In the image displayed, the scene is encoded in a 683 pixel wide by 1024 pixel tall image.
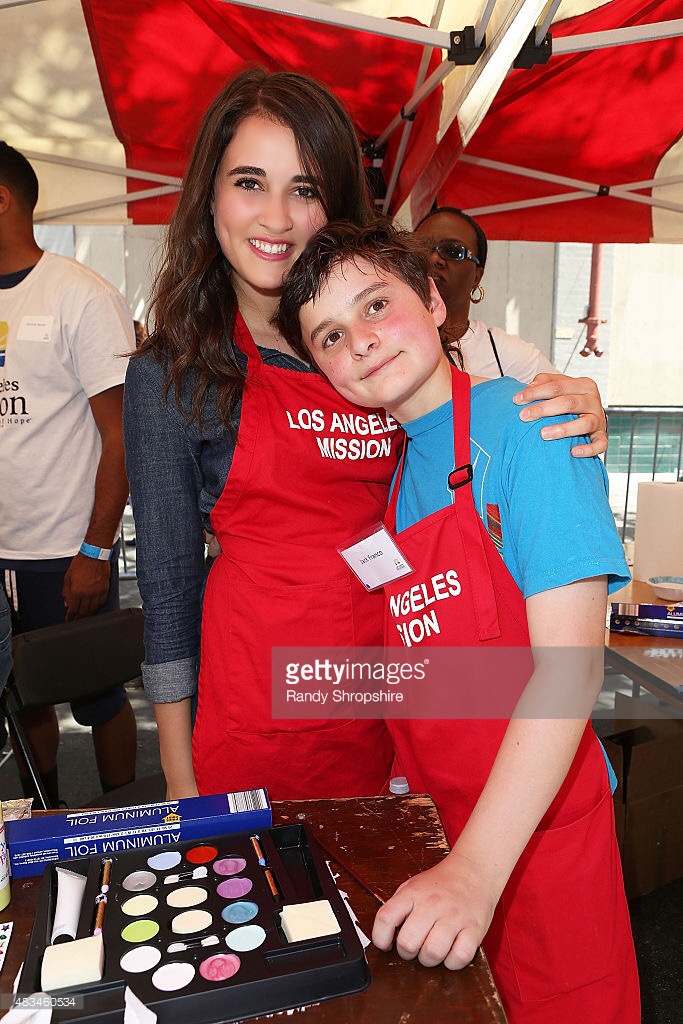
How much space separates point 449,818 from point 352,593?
363mm

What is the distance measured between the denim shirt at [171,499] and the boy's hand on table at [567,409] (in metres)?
0.45

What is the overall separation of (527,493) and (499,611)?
168 mm

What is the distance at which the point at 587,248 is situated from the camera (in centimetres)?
1140

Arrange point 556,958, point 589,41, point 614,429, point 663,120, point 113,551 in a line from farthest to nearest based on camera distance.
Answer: point 614,429 → point 663,120 → point 113,551 → point 589,41 → point 556,958

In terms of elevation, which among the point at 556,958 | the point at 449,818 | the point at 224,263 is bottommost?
the point at 556,958

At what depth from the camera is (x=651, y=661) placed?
2.05 meters

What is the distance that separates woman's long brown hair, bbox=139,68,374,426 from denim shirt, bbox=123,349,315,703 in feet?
0.10

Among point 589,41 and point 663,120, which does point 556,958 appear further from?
point 663,120

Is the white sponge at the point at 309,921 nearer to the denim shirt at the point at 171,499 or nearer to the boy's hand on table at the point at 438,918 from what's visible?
the boy's hand on table at the point at 438,918

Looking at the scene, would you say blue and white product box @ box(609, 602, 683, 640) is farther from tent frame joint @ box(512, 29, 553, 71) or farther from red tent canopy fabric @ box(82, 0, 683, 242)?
red tent canopy fabric @ box(82, 0, 683, 242)

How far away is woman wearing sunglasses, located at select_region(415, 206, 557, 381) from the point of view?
113 inches

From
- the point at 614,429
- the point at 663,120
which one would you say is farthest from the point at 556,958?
the point at 614,429

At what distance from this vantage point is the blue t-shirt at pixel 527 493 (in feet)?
3.05

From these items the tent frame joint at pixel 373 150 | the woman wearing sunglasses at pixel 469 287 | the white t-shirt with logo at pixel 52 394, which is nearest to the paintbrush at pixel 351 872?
the white t-shirt with logo at pixel 52 394
